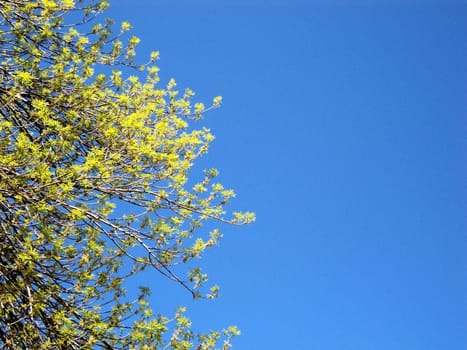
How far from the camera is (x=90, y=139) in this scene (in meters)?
7.22

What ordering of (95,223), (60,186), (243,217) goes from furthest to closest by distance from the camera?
(243,217), (95,223), (60,186)

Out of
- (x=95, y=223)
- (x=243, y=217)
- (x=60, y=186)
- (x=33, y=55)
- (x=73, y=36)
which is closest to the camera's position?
(x=60, y=186)

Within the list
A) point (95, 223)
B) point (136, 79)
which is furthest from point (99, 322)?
point (136, 79)

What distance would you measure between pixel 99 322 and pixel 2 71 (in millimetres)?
3170

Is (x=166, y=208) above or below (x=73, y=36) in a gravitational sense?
below

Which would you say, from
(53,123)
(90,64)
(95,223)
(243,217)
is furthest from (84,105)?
(243,217)

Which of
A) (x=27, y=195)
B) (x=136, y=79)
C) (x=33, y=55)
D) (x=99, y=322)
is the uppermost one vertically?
(x=136, y=79)

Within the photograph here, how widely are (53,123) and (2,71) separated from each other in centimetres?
173

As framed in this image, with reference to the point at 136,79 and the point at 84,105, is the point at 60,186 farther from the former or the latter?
the point at 136,79

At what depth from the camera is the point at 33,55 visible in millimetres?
7020

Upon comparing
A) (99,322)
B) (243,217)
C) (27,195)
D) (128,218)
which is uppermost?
(243,217)

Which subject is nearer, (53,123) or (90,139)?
(53,123)

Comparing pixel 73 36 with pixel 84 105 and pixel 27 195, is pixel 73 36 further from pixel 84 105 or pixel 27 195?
pixel 27 195

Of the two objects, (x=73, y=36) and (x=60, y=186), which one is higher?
(x=73, y=36)
